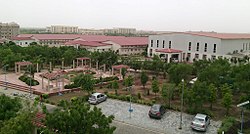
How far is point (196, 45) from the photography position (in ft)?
129

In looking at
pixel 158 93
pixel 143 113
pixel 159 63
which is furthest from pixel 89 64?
pixel 143 113

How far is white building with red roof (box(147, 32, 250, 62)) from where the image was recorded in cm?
3738

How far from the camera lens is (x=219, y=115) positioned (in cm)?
1617

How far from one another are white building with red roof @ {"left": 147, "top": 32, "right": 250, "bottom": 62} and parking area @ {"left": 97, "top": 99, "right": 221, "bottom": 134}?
22678 mm

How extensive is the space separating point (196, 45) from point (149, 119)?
26.4m

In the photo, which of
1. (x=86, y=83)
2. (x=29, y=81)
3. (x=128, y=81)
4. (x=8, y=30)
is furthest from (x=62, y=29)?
(x=86, y=83)

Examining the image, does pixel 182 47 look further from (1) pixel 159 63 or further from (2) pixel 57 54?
(2) pixel 57 54

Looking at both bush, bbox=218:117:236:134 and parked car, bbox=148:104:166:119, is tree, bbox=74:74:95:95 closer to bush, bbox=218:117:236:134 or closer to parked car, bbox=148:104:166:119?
parked car, bbox=148:104:166:119

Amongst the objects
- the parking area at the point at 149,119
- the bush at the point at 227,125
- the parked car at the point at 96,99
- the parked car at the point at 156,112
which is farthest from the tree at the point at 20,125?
the parked car at the point at 96,99

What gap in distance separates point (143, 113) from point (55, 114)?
331 inches

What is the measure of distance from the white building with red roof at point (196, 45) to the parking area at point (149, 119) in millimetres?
22678

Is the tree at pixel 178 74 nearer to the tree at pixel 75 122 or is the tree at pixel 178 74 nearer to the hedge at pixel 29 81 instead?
the hedge at pixel 29 81

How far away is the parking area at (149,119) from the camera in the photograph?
14.0m

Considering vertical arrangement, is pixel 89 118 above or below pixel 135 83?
above
